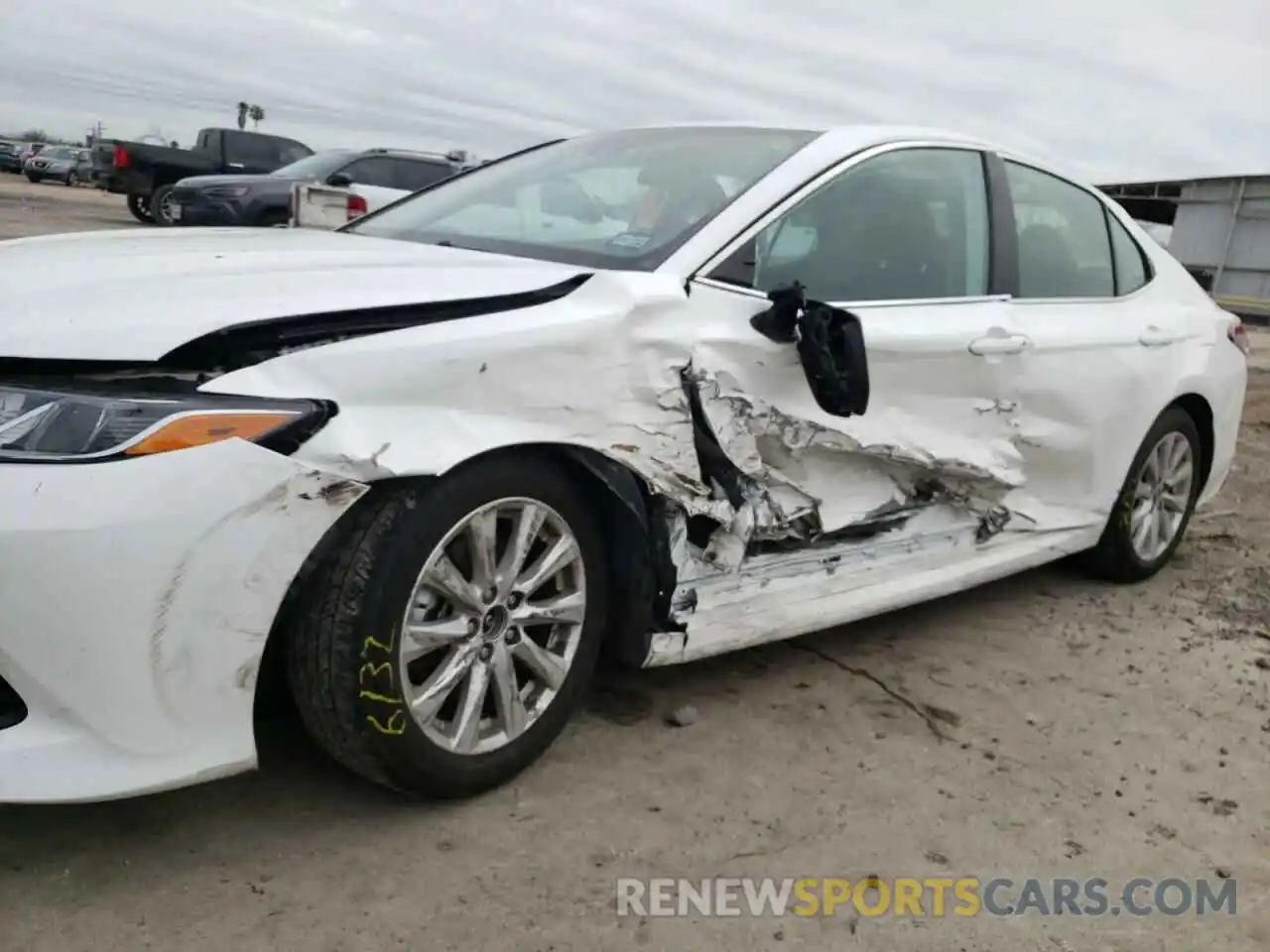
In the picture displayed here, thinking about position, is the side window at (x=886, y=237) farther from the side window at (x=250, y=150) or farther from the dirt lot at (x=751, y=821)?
the side window at (x=250, y=150)

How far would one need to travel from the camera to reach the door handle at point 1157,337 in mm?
4172

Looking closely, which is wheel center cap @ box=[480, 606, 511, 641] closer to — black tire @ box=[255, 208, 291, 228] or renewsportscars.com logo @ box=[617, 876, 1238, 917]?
renewsportscars.com logo @ box=[617, 876, 1238, 917]

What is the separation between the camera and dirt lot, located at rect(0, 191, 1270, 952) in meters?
2.15

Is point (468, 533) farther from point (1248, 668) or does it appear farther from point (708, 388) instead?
point (1248, 668)

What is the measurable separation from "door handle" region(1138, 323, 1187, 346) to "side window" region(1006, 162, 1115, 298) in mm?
194

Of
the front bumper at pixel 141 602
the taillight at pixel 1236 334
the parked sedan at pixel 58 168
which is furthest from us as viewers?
the parked sedan at pixel 58 168

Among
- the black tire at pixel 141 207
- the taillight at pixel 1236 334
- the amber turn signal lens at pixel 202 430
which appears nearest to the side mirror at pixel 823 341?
the amber turn signal lens at pixel 202 430

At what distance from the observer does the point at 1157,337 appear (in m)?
4.23

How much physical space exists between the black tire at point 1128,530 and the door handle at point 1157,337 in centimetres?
28

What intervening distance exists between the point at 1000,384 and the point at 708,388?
124cm

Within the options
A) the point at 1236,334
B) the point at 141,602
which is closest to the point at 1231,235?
the point at 1236,334

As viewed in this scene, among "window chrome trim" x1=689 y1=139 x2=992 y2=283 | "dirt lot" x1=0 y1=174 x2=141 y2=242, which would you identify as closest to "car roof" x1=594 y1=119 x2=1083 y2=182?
"window chrome trim" x1=689 y1=139 x2=992 y2=283

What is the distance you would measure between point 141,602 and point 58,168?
45.9m

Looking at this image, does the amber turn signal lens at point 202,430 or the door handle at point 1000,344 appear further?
the door handle at point 1000,344
